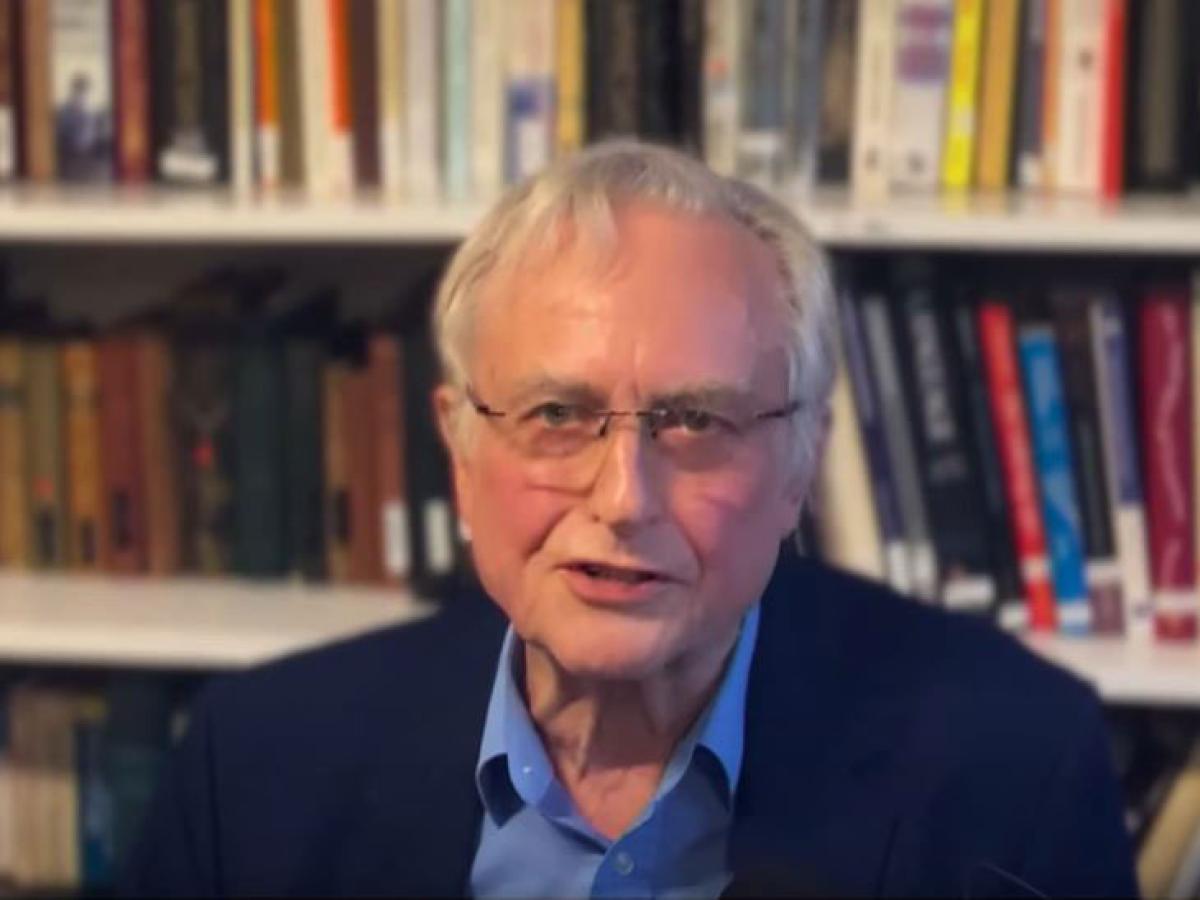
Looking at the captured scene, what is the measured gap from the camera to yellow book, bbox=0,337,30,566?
1.68 m

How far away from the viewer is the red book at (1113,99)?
1.47m

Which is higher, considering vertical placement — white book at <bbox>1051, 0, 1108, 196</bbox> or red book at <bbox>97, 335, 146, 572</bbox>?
white book at <bbox>1051, 0, 1108, 196</bbox>

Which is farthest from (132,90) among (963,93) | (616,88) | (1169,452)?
(1169,452)

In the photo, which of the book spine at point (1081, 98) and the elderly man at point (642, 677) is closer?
the elderly man at point (642, 677)

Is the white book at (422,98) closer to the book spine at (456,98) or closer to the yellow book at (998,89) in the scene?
the book spine at (456,98)

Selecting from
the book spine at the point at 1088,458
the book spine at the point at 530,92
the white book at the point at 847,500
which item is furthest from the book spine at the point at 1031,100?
the book spine at the point at 530,92

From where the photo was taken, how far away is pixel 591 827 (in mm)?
1203

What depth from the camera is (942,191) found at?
151cm

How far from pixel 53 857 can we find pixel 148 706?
18 centimetres

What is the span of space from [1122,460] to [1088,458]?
27mm

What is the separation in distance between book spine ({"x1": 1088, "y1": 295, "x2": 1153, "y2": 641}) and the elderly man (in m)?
0.26

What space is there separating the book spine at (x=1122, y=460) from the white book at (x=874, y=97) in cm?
20

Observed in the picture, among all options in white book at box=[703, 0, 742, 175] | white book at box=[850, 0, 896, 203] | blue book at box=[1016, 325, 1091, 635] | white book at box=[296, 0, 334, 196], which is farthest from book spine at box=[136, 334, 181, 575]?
blue book at box=[1016, 325, 1091, 635]

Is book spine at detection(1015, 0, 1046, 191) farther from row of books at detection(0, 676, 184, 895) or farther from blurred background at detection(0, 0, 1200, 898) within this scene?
row of books at detection(0, 676, 184, 895)
